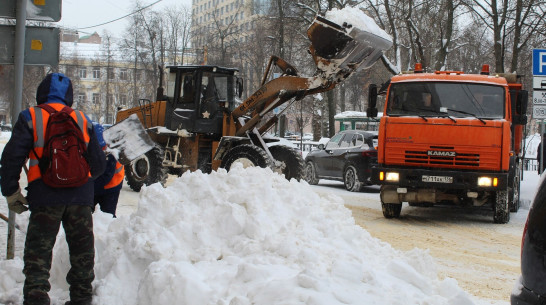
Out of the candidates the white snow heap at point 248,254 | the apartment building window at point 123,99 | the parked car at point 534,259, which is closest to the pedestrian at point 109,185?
the white snow heap at point 248,254

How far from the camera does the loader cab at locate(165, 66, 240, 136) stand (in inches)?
537

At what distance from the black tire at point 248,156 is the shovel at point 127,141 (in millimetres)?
5438

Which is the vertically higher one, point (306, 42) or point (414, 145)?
point (306, 42)

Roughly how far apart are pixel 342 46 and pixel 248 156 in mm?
2970

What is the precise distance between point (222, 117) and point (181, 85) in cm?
125

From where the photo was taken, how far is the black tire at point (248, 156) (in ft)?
39.6

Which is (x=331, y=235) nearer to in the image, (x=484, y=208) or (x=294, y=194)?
(x=294, y=194)

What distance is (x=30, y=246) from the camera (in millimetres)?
4117

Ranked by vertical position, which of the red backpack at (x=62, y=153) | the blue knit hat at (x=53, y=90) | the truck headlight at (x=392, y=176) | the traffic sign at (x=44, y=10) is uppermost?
the traffic sign at (x=44, y=10)

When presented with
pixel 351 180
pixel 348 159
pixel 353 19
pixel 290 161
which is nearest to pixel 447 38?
pixel 348 159

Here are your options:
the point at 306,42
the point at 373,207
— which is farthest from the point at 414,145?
the point at 306,42

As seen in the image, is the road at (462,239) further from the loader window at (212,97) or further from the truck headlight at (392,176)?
the loader window at (212,97)

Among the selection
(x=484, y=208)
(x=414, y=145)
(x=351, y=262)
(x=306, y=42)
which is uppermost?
(x=306, y=42)

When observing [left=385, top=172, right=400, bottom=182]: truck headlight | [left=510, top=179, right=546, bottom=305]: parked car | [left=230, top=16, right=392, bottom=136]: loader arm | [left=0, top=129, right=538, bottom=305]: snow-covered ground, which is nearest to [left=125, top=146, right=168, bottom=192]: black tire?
[left=230, top=16, right=392, bottom=136]: loader arm
